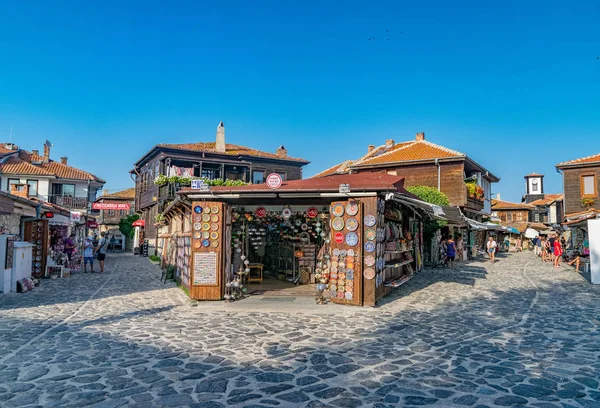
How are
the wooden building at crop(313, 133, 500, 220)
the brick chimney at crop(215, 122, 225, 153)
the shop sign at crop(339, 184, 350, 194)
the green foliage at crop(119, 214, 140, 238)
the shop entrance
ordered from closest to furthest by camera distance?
the shop sign at crop(339, 184, 350, 194) → the shop entrance → the wooden building at crop(313, 133, 500, 220) → the brick chimney at crop(215, 122, 225, 153) → the green foliage at crop(119, 214, 140, 238)

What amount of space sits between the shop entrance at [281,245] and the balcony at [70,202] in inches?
1080

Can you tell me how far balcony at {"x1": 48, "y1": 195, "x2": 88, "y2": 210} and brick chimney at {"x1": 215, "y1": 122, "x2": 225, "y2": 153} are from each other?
1465cm

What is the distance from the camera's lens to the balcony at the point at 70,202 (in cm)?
3622

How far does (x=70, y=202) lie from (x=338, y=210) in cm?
3461

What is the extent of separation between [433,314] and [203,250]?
562 cm

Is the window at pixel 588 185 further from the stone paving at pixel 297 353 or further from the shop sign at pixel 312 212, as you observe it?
the shop sign at pixel 312 212

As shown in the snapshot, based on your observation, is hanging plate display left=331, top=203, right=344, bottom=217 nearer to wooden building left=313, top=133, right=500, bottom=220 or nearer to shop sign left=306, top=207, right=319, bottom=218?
shop sign left=306, top=207, right=319, bottom=218

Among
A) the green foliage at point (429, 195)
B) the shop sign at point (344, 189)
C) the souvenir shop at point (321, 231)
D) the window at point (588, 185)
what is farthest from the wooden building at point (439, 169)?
the shop sign at point (344, 189)

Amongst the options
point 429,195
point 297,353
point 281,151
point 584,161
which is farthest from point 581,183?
point 297,353

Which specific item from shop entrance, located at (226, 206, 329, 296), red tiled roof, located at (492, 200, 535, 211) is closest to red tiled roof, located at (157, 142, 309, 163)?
shop entrance, located at (226, 206, 329, 296)

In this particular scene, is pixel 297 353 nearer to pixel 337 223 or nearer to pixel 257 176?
pixel 337 223

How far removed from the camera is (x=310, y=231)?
1314 centimetres

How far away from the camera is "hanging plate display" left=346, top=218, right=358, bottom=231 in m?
9.53

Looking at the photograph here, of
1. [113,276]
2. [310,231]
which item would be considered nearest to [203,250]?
[310,231]
